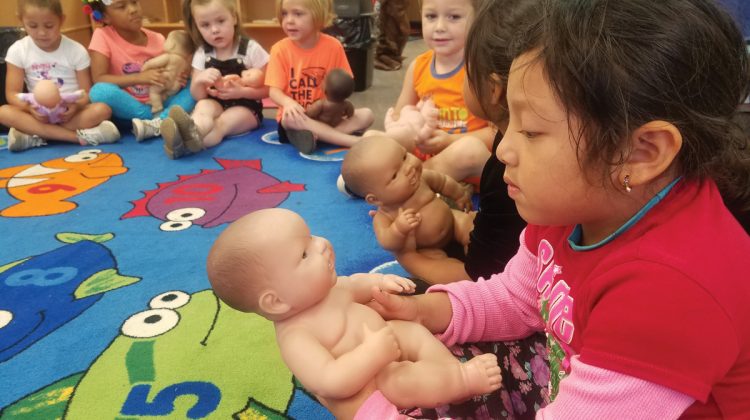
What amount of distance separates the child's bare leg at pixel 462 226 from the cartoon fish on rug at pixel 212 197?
1.95ft

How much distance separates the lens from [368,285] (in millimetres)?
843

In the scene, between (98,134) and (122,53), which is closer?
(98,134)

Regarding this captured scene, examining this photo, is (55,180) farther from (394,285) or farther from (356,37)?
(356,37)

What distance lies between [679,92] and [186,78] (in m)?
2.49

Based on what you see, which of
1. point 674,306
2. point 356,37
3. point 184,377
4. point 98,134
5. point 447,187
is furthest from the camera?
point 356,37

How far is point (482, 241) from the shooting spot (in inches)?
39.0

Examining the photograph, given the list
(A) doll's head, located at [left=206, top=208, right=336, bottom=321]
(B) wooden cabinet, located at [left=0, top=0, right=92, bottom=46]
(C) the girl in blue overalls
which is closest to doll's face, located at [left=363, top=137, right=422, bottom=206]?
(A) doll's head, located at [left=206, top=208, right=336, bottom=321]

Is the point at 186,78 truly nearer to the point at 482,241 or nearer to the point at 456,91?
Answer: the point at 456,91

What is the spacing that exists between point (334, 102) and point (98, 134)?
1.03 m

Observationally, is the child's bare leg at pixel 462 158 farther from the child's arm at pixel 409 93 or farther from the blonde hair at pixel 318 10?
the blonde hair at pixel 318 10

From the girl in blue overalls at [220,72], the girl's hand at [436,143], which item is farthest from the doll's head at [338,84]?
the girl's hand at [436,143]

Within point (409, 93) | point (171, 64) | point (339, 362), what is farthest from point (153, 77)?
point (339, 362)

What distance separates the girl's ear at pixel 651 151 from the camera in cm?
47

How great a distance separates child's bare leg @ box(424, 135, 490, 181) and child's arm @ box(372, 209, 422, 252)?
319 mm
